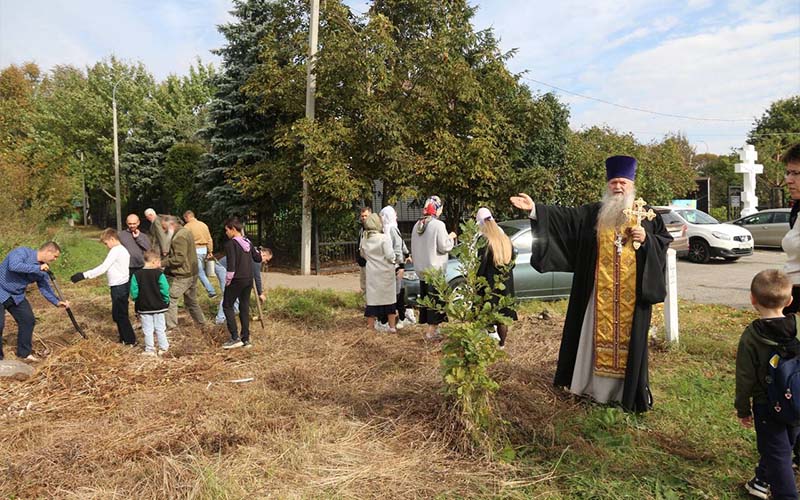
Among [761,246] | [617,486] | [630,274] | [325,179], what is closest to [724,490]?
[617,486]

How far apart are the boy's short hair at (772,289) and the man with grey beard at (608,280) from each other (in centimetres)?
111

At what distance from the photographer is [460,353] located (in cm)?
367

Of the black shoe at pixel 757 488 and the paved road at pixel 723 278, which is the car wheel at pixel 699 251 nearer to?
the paved road at pixel 723 278

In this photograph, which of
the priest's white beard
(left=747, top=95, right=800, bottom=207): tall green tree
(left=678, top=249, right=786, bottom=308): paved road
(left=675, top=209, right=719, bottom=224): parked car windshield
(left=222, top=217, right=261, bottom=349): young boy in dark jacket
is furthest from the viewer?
(left=747, top=95, right=800, bottom=207): tall green tree

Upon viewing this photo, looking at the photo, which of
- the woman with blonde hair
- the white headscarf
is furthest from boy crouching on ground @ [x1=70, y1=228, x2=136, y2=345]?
the woman with blonde hair

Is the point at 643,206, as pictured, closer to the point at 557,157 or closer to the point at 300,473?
the point at 300,473

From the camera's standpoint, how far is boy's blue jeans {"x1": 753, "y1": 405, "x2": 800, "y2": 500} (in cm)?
297

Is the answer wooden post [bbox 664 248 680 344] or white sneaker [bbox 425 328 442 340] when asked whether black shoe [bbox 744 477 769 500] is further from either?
white sneaker [bbox 425 328 442 340]

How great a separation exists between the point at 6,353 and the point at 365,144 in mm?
8675

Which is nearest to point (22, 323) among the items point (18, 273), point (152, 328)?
point (18, 273)

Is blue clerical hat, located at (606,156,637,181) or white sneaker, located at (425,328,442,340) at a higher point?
blue clerical hat, located at (606,156,637,181)

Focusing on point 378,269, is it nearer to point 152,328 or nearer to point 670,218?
point 152,328

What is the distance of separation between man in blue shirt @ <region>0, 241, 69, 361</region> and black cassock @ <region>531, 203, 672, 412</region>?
5.63 m

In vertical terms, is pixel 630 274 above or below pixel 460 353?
above
